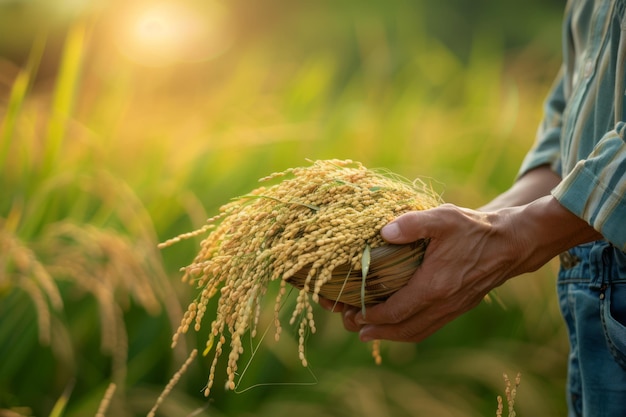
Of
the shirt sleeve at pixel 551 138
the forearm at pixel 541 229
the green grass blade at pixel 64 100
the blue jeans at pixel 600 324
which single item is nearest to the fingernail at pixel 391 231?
the forearm at pixel 541 229

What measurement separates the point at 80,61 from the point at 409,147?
58.5 inches

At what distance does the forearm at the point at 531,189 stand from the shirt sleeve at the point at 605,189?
448 millimetres

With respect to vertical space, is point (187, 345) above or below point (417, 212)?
below

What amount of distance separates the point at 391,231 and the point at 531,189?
67 centimetres

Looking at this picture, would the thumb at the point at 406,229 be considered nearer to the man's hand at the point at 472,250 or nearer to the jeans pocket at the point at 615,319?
the man's hand at the point at 472,250

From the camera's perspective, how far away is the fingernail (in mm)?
1386

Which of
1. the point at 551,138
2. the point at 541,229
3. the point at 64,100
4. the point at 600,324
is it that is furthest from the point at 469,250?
the point at 64,100

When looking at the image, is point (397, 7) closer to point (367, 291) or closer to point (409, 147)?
point (409, 147)

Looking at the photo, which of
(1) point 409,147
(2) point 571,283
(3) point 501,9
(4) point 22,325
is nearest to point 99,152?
(4) point 22,325

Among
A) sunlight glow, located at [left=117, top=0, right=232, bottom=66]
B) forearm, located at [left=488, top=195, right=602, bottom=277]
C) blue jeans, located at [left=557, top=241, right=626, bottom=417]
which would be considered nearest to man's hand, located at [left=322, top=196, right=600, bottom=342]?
forearm, located at [left=488, top=195, right=602, bottom=277]

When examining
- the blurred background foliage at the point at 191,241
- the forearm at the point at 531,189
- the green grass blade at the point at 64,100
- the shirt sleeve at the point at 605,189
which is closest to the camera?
the shirt sleeve at the point at 605,189

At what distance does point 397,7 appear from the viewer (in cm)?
898

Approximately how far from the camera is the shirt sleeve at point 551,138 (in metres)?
1.91

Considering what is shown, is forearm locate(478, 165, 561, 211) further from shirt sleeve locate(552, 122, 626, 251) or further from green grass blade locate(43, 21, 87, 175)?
green grass blade locate(43, 21, 87, 175)
